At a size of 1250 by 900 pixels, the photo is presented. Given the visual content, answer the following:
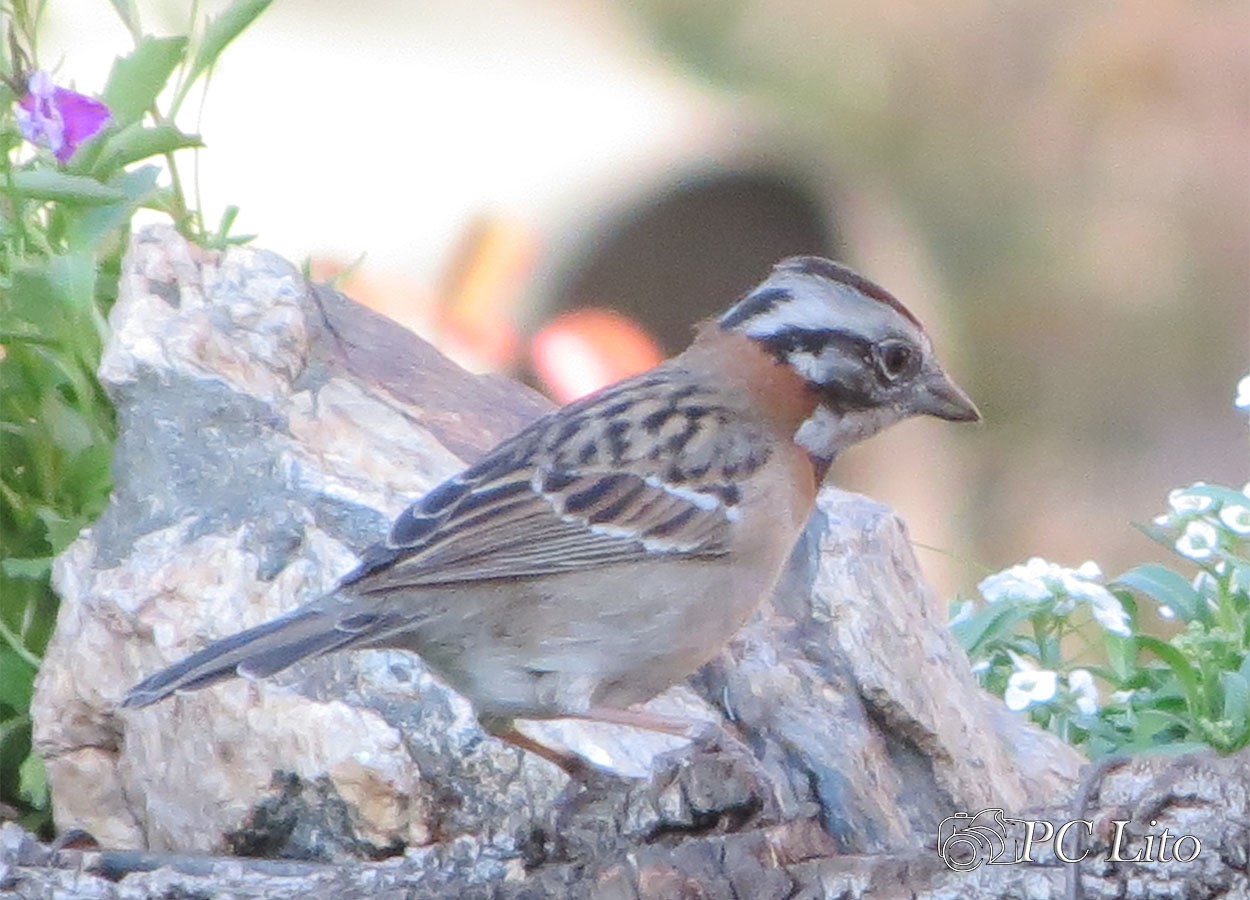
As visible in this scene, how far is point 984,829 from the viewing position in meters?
A: 2.77

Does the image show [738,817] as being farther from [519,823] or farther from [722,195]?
[722,195]

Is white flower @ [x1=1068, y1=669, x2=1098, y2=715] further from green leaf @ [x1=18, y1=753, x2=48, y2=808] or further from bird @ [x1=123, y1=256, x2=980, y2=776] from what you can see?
green leaf @ [x1=18, y1=753, x2=48, y2=808]

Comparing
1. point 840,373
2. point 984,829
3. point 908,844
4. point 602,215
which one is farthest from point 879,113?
point 984,829

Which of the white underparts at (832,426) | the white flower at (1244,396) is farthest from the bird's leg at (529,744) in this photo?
the white flower at (1244,396)

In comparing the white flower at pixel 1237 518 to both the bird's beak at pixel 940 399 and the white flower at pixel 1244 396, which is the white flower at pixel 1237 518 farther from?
the bird's beak at pixel 940 399

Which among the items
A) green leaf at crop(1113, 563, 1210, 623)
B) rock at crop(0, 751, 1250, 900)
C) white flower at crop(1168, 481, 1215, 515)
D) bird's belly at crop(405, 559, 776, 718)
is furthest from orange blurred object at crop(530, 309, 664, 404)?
rock at crop(0, 751, 1250, 900)

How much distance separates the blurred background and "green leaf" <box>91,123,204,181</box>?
4.15m

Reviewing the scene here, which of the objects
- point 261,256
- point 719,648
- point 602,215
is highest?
point 602,215

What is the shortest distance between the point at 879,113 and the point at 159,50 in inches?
220

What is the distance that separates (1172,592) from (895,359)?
811 mm

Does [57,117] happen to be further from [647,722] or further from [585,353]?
[585,353]

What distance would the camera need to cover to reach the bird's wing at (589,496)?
11.2ft

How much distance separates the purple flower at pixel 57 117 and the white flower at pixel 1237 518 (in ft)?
7.12

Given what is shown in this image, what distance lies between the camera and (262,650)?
3057 mm
